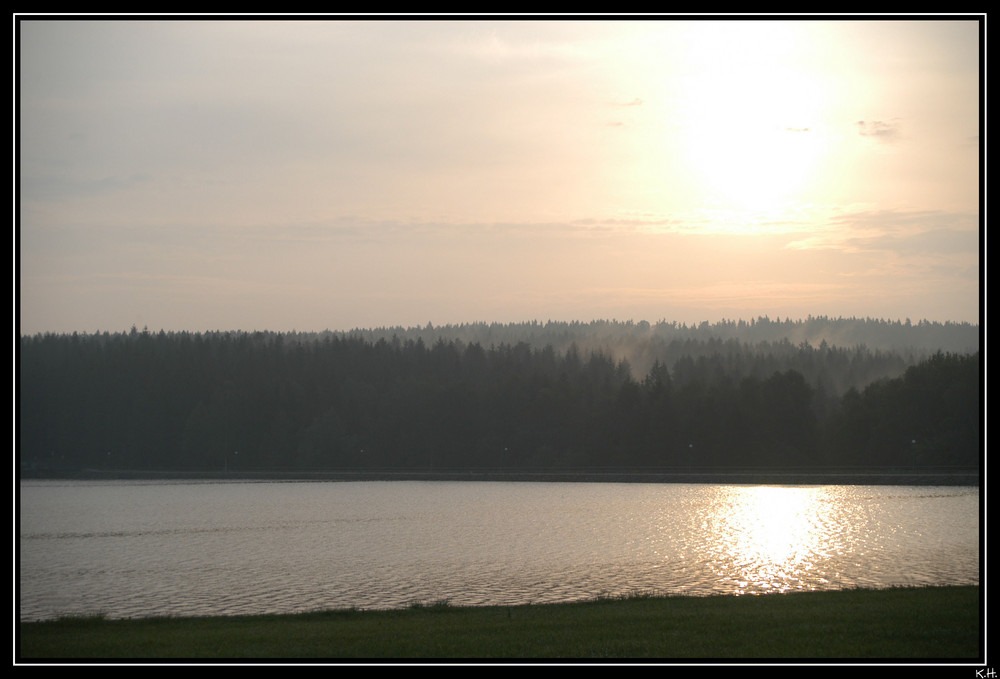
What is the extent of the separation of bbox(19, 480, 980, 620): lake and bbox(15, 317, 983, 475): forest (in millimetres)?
35415

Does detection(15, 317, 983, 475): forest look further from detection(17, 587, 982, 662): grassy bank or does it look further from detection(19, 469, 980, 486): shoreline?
detection(17, 587, 982, 662): grassy bank

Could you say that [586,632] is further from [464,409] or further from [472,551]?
[464,409]

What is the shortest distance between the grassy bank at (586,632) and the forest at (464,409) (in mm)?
86357

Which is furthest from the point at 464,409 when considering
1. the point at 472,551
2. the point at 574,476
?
the point at 472,551

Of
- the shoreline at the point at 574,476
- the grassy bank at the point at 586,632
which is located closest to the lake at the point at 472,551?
the grassy bank at the point at 586,632

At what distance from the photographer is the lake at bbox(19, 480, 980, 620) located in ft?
93.8

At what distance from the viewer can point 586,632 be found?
19.0 m

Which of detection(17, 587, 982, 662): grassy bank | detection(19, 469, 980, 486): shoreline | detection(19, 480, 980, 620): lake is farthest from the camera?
detection(19, 469, 980, 486): shoreline

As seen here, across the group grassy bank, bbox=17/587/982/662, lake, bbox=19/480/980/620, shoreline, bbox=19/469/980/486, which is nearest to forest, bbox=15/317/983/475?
shoreline, bbox=19/469/980/486

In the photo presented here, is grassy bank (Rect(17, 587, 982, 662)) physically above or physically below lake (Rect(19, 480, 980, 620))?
above
